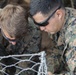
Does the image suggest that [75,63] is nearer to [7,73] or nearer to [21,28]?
[21,28]

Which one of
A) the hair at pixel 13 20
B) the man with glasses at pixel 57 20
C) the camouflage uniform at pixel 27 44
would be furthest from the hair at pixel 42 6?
the camouflage uniform at pixel 27 44

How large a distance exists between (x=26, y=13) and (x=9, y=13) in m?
0.09

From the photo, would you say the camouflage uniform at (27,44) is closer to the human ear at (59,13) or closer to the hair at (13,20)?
the hair at (13,20)

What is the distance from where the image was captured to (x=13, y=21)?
134 cm

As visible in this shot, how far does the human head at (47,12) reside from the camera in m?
1.25

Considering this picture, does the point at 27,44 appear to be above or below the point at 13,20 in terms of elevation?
below

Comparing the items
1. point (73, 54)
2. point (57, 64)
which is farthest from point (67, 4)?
point (73, 54)

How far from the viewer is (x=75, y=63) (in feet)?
3.93

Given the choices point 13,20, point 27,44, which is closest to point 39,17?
point 13,20

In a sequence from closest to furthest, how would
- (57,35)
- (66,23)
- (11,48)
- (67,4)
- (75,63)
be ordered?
(75,63) < (66,23) < (57,35) < (11,48) < (67,4)

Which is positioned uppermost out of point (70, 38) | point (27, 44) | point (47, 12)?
point (47, 12)

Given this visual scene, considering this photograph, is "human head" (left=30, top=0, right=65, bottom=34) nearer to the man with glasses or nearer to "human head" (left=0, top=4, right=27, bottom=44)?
the man with glasses

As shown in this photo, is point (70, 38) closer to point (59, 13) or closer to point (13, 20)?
point (59, 13)

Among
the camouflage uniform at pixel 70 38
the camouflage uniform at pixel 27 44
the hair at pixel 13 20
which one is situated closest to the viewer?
the camouflage uniform at pixel 70 38
